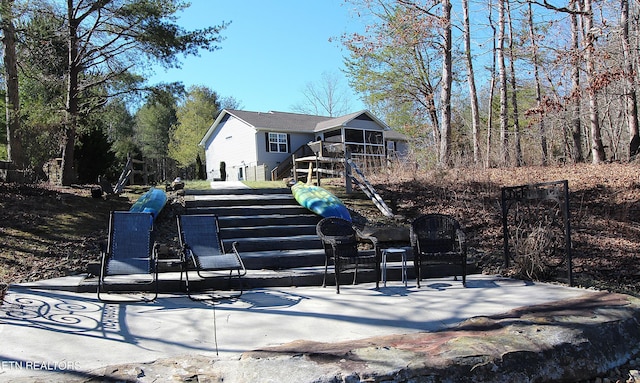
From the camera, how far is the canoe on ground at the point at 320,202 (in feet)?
27.1

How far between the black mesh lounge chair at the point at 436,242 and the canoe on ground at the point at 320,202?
79.7 inches

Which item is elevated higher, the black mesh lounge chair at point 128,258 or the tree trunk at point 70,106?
the tree trunk at point 70,106

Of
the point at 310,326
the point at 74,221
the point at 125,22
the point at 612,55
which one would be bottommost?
the point at 310,326

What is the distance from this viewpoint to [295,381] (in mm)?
2678

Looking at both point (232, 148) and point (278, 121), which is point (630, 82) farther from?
point (232, 148)

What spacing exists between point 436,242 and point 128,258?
Result: 3.74 m

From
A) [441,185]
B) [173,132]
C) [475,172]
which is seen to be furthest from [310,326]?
[173,132]

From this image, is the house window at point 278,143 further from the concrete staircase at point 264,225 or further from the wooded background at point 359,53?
the concrete staircase at point 264,225

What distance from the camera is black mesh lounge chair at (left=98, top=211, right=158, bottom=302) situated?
4.92 meters

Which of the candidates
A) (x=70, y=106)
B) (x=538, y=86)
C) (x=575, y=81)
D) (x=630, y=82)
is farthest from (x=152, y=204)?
(x=538, y=86)

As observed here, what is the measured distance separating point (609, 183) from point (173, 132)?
39552 mm

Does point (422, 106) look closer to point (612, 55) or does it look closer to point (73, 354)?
point (612, 55)

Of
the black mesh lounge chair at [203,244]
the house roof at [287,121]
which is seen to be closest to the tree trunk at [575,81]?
the black mesh lounge chair at [203,244]

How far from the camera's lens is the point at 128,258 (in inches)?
209
